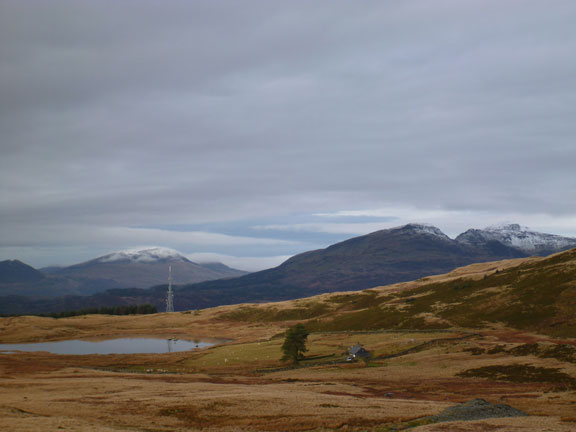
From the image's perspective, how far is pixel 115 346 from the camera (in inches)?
6152

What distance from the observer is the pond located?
14488cm

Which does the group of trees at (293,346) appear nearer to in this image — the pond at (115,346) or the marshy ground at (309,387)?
the marshy ground at (309,387)

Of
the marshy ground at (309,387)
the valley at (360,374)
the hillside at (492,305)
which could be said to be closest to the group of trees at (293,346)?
the marshy ground at (309,387)

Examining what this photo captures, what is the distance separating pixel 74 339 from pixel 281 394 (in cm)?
15147

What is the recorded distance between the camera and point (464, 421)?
4006 cm

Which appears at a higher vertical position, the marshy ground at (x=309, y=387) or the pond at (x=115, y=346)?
the marshy ground at (x=309, y=387)

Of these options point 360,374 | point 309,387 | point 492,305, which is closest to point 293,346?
point 360,374

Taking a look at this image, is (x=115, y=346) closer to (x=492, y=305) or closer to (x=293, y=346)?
(x=293, y=346)

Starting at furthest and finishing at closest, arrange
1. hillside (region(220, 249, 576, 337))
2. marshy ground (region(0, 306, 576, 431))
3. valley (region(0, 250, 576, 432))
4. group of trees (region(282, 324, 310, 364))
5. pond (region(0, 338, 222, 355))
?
pond (region(0, 338, 222, 355)), hillside (region(220, 249, 576, 337)), group of trees (region(282, 324, 310, 364)), valley (region(0, 250, 576, 432)), marshy ground (region(0, 306, 576, 431))

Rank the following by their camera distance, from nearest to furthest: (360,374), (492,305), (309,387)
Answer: (309,387) < (360,374) < (492,305)

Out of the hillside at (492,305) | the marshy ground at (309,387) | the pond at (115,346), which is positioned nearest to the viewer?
the marshy ground at (309,387)

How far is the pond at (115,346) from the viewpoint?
14488cm

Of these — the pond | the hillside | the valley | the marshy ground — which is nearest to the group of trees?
the marshy ground

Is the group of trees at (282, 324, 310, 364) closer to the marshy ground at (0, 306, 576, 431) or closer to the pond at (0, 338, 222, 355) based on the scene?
the marshy ground at (0, 306, 576, 431)
